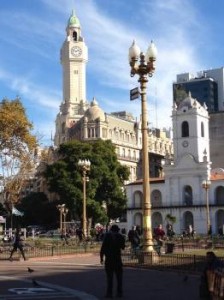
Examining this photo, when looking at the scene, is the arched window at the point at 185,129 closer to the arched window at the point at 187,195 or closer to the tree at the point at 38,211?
the arched window at the point at 187,195

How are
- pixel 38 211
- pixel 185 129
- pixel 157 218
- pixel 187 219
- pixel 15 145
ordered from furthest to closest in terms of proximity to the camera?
pixel 38 211 → pixel 185 129 → pixel 157 218 → pixel 187 219 → pixel 15 145

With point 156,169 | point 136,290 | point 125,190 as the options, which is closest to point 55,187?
point 125,190

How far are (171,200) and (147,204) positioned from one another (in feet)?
198

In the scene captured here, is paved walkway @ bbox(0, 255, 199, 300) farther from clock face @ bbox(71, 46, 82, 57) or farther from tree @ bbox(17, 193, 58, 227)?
clock face @ bbox(71, 46, 82, 57)

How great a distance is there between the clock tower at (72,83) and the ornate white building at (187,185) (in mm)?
37023

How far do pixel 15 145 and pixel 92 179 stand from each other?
26852 millimetres

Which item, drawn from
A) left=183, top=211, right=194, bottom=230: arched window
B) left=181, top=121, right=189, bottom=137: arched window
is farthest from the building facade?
left=183, top=211, right=194, bottom=230: arched window

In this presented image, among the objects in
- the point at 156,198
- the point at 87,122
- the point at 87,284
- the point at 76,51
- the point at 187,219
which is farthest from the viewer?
the point at 76,51

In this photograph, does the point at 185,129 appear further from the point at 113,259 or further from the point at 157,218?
the point at 113,259

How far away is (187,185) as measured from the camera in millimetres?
82312

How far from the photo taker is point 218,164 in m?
95.1

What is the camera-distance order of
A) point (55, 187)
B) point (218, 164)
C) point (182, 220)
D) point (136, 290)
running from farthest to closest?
point (218, 164) → point (182, 220) → point (55, 187) → point (136, 290)

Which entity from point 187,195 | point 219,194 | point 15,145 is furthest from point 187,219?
point 15,145

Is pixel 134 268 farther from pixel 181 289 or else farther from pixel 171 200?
pixel 171 200
